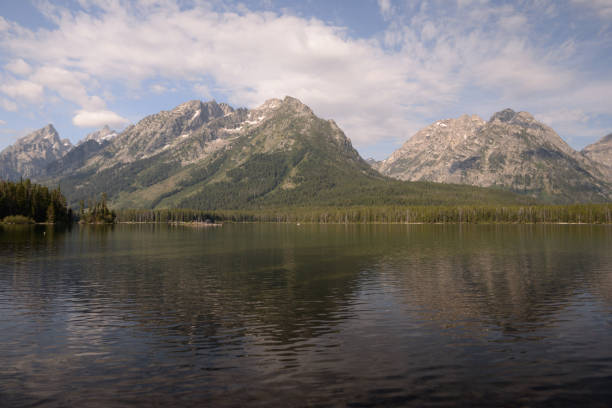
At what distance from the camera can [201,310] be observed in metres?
45.3

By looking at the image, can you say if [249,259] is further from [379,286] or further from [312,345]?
[312,345]

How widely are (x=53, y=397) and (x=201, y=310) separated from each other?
21874 mm

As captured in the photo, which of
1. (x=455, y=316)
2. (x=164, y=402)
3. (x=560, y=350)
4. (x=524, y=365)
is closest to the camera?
(x=164, y=402)

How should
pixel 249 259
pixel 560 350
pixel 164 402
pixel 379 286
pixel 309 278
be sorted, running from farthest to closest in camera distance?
1. pixel 249 259
2. pixel 309 278
3. pixel 379 286
4. pixel 560 350
5. pixel 164 402

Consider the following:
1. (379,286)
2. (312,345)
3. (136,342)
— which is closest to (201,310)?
(136,342)

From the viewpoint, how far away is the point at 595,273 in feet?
237

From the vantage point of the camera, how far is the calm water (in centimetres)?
2447

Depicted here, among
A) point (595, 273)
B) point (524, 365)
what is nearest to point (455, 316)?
point (524, 365)

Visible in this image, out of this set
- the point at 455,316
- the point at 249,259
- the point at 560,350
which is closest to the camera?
the point at 560,350

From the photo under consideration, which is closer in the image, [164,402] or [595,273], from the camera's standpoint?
[164,402]

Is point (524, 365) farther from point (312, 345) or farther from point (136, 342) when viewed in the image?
point (136, 342)

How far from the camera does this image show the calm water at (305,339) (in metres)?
24.5

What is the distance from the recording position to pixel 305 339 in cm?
3481

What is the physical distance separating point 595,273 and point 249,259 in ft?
226
